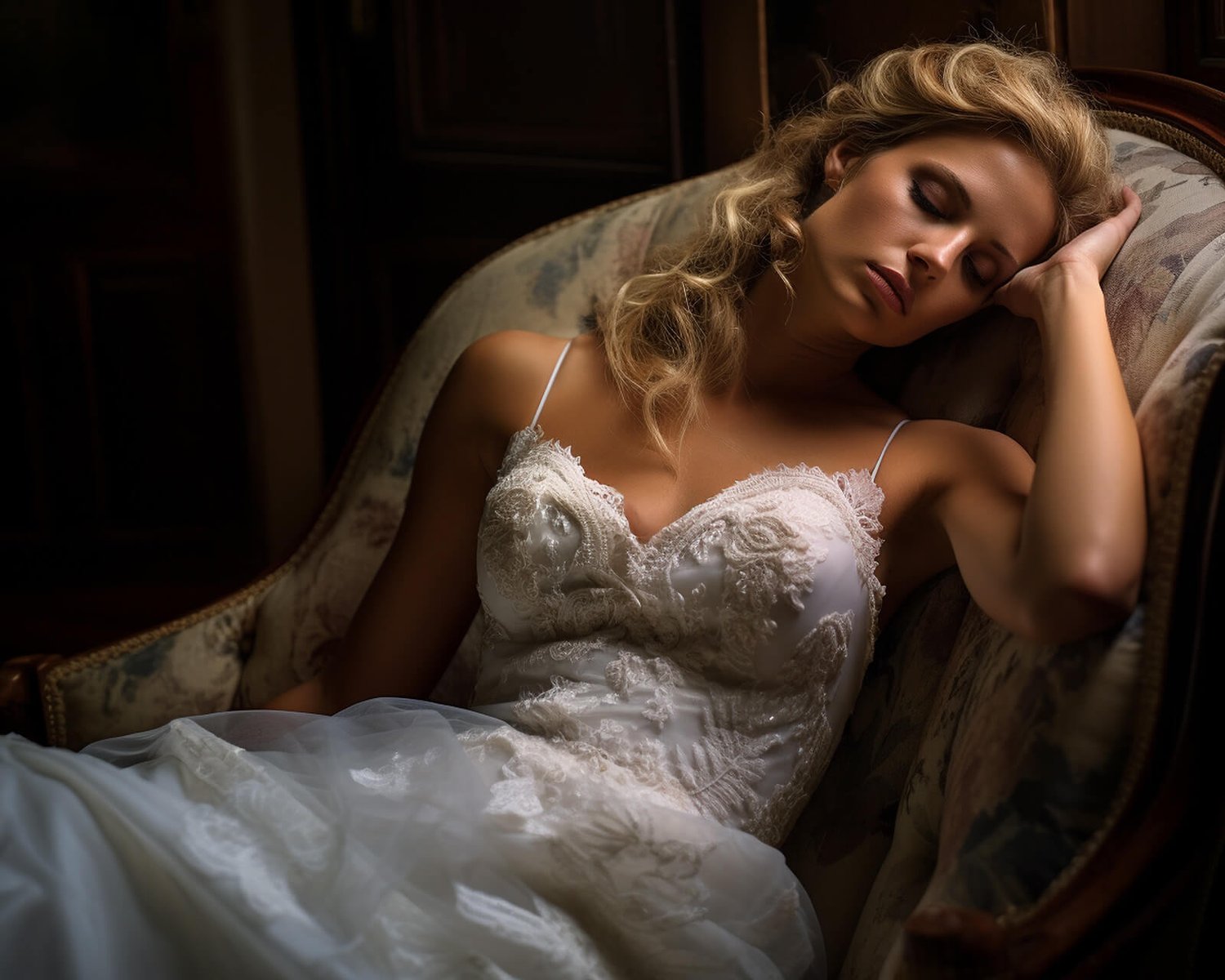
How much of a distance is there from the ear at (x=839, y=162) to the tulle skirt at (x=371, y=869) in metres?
0.94

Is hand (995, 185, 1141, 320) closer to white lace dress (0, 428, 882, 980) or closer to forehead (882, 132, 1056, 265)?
forehead (882, 132, 1056, 265)

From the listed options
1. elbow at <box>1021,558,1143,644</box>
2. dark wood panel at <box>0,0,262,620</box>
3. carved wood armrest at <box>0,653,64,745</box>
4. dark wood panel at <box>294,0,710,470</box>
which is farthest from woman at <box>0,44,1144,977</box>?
dark wood panel at <box>0,0,262,620</box>

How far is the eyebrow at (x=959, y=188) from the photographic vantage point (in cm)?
148

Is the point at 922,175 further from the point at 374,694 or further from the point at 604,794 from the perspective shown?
Answer: the point at 374,694

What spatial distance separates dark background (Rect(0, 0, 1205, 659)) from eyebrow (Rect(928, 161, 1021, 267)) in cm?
166

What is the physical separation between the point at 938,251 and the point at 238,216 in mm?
2967

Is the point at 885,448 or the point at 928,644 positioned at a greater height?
the point at 885,448

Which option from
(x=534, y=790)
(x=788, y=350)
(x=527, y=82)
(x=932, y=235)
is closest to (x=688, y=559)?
(x=534, y=790)

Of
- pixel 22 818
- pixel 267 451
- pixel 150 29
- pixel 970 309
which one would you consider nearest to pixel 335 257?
pixel 267 451

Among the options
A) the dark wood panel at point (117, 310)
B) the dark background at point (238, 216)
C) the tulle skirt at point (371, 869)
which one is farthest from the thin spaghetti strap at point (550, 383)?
the dark wood panel at point (117, 310)

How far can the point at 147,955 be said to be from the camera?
972 millimetres

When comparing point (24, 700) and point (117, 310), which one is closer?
point (24, 700)

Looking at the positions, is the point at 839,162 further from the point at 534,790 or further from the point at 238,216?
the point at 238,216

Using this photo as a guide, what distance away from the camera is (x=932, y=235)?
4.82ft
